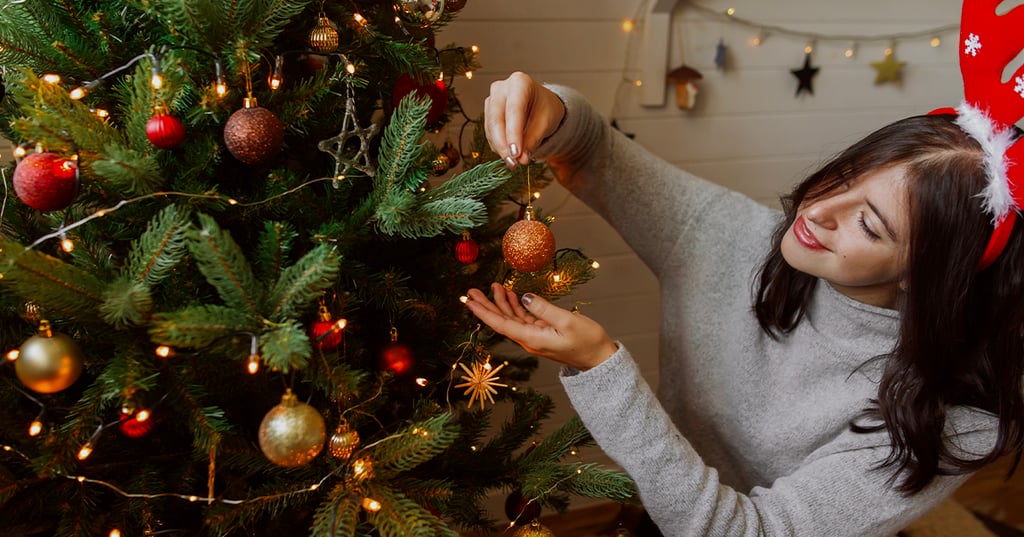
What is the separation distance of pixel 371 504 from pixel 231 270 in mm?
259

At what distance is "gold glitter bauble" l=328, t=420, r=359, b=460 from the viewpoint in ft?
2.13

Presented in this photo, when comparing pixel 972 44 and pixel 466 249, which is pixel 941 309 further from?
pixel 466 249

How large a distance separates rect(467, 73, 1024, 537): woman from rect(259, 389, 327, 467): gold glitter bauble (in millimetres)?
249

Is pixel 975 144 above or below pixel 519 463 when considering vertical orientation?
above

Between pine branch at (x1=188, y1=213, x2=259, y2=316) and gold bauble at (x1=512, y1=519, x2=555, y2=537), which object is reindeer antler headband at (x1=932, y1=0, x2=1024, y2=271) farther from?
pine branch at (x1=188, y1=213, x2=259, y2=316)

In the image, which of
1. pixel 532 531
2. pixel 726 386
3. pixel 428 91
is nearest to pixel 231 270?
pixel 428 91

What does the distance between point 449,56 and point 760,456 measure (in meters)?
0.78

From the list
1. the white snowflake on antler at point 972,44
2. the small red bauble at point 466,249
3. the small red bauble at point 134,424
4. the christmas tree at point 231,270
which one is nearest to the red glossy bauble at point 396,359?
the christmas tree at point 231,270

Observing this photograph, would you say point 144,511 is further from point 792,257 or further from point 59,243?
point 792,257

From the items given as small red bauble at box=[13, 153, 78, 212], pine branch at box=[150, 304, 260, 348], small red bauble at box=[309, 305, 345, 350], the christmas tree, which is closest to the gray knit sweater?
the christmas tree

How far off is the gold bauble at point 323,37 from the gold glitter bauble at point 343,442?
1.24 ft

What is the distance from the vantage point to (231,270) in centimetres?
52

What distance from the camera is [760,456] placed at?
1.06m

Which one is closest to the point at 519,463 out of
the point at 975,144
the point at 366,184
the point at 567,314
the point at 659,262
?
the point at 567,314
